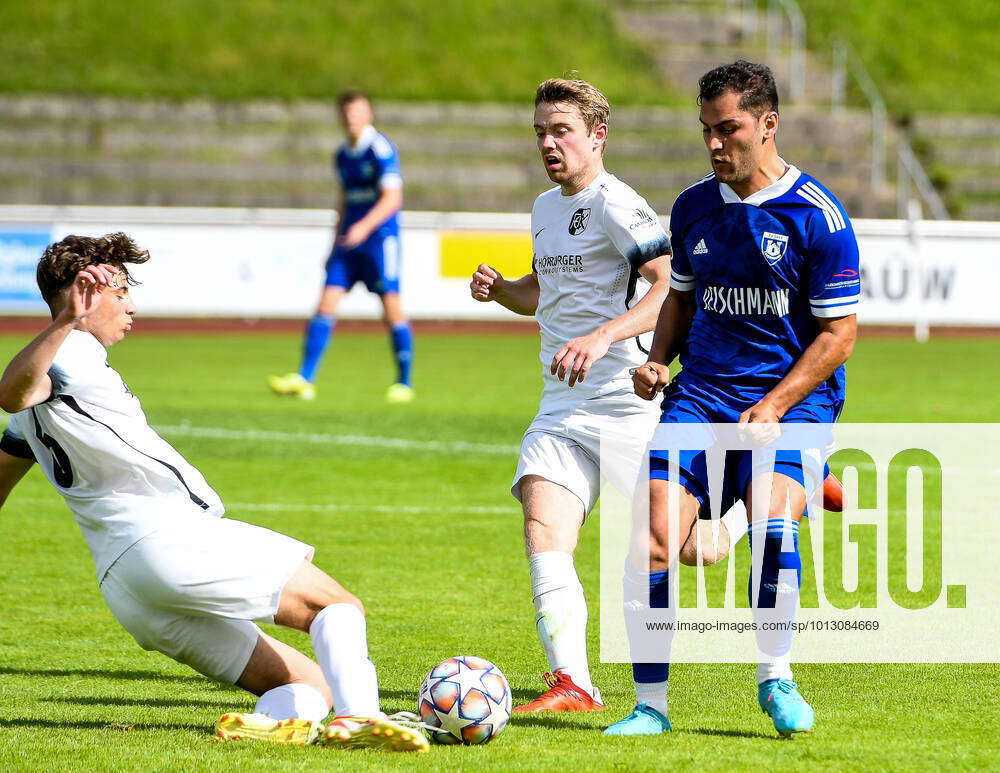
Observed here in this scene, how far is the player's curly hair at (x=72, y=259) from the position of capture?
427 cm

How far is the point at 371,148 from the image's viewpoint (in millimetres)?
13477

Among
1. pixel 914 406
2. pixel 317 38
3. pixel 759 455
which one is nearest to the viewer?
pixel 759 455

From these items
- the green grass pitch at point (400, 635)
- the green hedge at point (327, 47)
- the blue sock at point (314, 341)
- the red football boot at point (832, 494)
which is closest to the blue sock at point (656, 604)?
the green grass pitch at point (400, 635)

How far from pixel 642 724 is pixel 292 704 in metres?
0.99

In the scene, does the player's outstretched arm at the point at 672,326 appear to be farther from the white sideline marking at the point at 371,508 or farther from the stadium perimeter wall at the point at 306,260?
the stadium perimeter wall at the point at 306,260

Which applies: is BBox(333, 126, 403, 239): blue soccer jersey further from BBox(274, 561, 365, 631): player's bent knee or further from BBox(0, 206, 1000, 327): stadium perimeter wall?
BBox(274, 561, 365, 631): player's bent knee

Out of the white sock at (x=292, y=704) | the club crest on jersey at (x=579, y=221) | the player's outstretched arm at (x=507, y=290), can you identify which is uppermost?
the club crest on jersey at (x=579, y=221)

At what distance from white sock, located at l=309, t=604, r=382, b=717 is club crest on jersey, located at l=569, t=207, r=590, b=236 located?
67.0 inches

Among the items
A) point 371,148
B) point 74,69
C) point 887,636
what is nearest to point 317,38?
point 74,69

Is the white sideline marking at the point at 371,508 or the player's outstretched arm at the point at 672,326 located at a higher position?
the player's outstretched arm at the point at 672,326

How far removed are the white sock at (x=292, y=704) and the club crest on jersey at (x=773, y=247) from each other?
72.0 inches

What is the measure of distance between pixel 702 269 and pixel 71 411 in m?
1.90

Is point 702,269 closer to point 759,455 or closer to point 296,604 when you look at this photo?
→ point 759,455

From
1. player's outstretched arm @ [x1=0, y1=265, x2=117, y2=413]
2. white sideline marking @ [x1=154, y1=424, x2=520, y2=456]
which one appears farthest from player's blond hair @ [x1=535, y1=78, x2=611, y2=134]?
white sideline marking @ [x1=154, y1=424, x2=520, y2=456]
